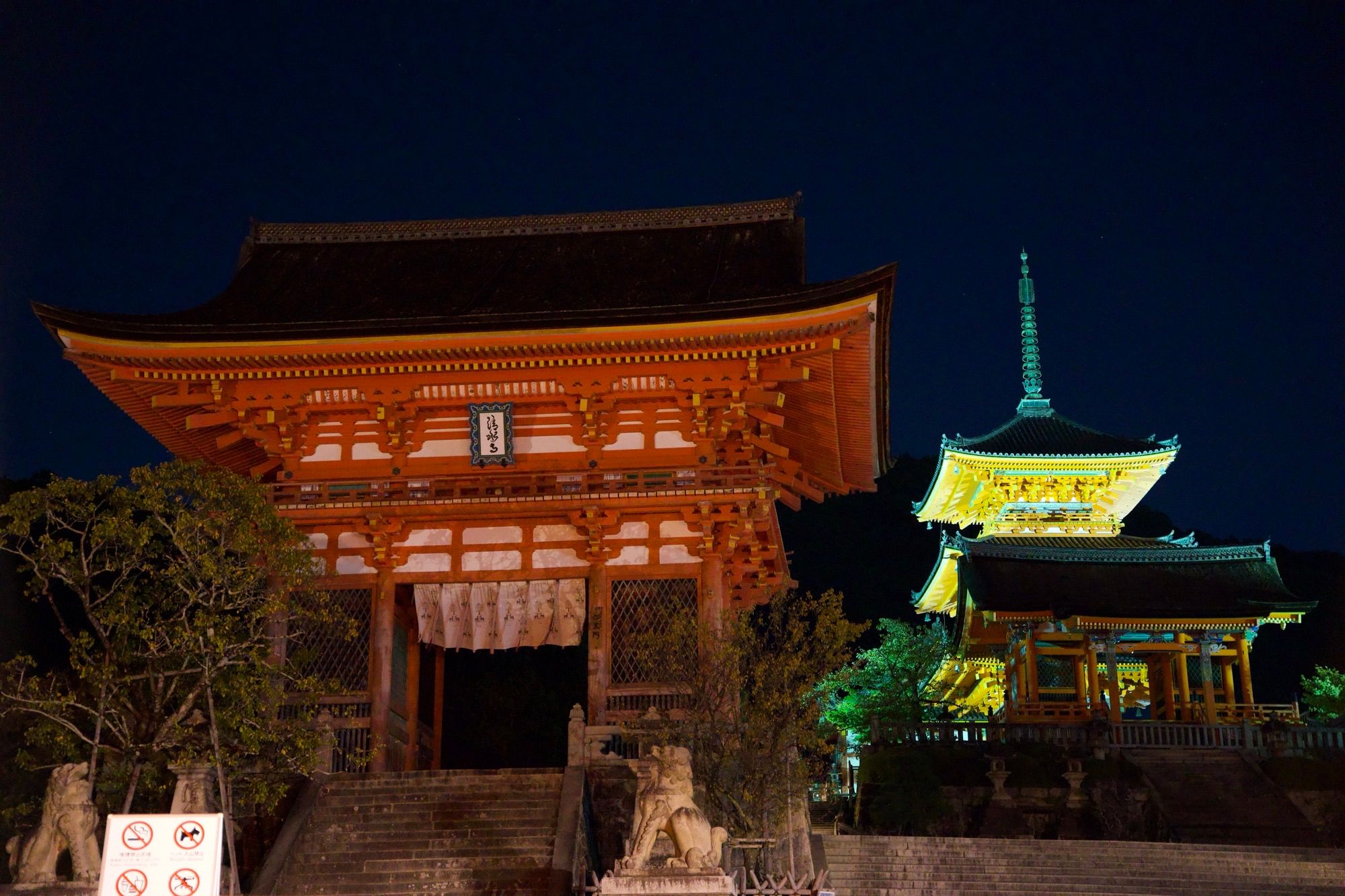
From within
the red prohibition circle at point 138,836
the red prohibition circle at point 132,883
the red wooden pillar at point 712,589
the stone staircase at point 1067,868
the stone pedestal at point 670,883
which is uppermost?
the red wooden pillar at point 712,589

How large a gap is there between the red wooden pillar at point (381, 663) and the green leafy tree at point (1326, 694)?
82.1 ft

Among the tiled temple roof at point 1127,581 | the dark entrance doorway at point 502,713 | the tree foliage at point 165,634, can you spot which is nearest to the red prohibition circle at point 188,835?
the tree foliage at point 165,634

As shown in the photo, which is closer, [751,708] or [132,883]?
[132,883]

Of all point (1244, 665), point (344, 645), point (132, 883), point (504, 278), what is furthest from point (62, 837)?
point (1244, 665)

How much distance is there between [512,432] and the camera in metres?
20.0

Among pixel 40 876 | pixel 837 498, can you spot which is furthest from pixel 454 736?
pixel 837 498

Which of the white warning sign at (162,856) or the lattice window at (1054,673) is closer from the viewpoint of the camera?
the white warning sign at (162,856)

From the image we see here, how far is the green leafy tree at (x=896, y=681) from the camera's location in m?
35.6

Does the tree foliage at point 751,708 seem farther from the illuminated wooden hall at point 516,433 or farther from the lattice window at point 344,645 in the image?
the lattice window at point 344,645

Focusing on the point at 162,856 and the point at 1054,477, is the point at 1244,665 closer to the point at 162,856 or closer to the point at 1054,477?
the point at 1054,477

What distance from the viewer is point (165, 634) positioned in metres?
15.3

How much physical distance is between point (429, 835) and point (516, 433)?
6078 mm

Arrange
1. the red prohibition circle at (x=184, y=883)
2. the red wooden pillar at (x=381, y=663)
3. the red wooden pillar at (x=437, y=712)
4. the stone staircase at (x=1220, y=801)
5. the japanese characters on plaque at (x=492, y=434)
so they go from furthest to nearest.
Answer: the stone staircase at (x=1220, y=801), the red wooden pillar at (x=437, y=712), the japanese characters on plaque at (x=492, y=434), the red wooden pillar at (x=381, y=663), the red prohibition circle at (x=184, y=883)

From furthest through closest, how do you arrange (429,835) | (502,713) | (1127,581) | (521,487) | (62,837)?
(502,713) → (1127,581) → (521,487) → (429,835) → (62,837)
